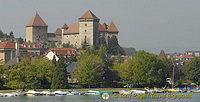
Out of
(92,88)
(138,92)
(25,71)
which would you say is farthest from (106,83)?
(25,71)

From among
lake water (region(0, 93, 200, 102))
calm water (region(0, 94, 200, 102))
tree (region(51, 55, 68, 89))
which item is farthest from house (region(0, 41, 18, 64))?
calm water (region(0, 94, 200, 102))

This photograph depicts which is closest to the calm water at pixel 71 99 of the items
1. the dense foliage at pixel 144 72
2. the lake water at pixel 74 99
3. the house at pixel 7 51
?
the lake water at pixel 74 99

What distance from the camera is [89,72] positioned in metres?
99.0

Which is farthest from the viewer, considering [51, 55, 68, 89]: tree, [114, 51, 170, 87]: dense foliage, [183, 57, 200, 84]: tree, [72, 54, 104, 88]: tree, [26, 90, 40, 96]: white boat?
[183, 57, 200, 84]: tree

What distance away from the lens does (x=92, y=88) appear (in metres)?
100

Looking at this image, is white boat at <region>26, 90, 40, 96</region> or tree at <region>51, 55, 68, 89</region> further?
tree at <region>51, 55, 68, 89</region>

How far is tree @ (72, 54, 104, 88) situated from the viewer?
9850 centimetres

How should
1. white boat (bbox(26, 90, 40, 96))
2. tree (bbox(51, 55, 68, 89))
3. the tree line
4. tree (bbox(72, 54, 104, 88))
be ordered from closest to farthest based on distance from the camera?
white boat (bbox(26, 90, 40, 96)) → tree (bbox(51, 55, 68, 89)) → the tree line → tree (bbox(72, 54, 104, 88))

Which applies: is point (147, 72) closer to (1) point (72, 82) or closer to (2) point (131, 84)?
(2) point (131, 84)

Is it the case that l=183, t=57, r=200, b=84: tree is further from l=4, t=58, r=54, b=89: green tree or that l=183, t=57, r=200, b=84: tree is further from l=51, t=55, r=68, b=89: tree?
l=51, t=55, r=68, b=89: tree

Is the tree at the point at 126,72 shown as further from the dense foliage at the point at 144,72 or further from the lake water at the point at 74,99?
the lake water at the point at 74,99

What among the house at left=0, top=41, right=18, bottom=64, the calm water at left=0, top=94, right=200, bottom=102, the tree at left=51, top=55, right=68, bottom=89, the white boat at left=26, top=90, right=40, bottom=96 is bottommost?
the calm water at left=0, top=94, right=200, bottom=102

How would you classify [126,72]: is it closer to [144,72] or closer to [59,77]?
[144,72]

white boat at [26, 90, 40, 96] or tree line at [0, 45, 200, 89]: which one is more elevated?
tree line at [0, 45, 200, 89]
